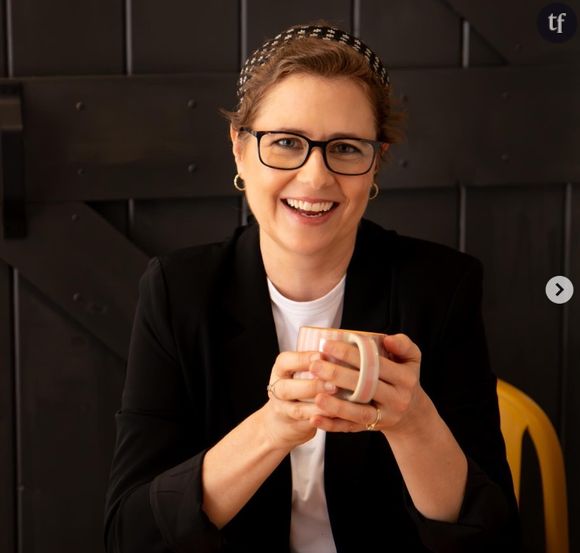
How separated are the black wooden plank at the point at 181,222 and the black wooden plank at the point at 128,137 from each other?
0.15 feet

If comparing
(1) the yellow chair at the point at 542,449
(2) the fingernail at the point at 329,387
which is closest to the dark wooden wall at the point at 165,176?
(1) the yellow chair at the point at 542,449

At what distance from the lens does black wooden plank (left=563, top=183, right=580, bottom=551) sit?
7.16 feet

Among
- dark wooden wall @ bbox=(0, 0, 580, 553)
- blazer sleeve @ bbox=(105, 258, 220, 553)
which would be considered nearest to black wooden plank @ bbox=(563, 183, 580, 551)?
dark wooden wall @ bbox=(0, 0, 580, 553)

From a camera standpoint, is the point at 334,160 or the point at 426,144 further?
the point at 426,144

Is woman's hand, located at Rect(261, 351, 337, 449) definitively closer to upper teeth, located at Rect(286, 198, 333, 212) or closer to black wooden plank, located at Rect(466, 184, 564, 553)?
upper teeth, located at Rect(286, 198, 333, 212)

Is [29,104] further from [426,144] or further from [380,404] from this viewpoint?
[380,404]

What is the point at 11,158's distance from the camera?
74.7 inches

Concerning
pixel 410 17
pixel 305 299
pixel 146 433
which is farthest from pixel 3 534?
pixel 410 17

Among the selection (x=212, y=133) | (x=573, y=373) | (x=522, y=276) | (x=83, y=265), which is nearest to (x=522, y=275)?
(x=522, y=276)

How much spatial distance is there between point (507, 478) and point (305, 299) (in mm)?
401

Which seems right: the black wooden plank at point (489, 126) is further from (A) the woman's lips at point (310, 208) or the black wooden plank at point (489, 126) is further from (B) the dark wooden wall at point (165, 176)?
(A) the woman's lips at point (310, 208)

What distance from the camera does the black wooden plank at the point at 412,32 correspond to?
2045 mm

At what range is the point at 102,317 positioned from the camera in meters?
2.02

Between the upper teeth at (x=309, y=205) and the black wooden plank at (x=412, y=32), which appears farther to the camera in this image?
the black wooden plank at (x=412, y=32)
